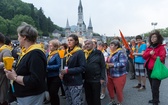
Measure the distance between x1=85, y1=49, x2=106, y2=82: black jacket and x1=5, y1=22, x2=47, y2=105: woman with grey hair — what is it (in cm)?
179

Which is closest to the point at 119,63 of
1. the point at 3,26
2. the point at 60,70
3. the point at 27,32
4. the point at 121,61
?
the point at 121,61

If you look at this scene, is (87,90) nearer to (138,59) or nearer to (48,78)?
(48,78)

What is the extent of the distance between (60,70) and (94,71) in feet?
2.74

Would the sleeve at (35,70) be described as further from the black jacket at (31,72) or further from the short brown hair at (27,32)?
the short brown hair at (27,32)

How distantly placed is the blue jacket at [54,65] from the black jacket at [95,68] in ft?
2.16

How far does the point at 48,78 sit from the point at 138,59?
359 centimetres

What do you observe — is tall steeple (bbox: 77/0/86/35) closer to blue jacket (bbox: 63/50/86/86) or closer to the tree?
the tree

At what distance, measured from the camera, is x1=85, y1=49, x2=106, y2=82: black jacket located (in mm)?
4230

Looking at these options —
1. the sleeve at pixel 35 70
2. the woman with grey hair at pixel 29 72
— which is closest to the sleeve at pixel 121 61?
the woman with grey hair at pixel 29 72

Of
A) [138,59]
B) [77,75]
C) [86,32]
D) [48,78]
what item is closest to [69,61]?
[77,75]

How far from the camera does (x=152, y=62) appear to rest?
473cm

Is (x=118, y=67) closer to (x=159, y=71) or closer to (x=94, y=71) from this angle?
(x=94, y=71)

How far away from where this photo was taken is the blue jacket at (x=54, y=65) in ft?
14.0

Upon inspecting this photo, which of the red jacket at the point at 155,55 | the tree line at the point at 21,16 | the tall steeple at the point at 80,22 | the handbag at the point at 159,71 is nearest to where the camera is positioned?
the handbag at the point at 159,71
